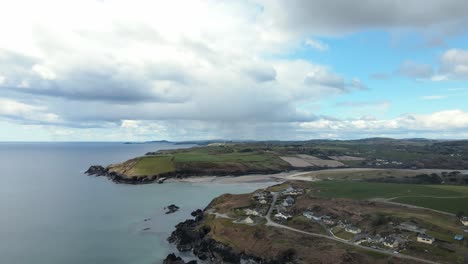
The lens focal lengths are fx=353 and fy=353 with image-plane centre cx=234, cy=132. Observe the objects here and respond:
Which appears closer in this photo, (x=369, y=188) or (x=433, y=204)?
(x=433, y=204)

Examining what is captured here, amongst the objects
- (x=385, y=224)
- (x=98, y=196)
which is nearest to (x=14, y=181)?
(x=98, y=196)

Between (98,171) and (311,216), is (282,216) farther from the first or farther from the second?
(98,171)

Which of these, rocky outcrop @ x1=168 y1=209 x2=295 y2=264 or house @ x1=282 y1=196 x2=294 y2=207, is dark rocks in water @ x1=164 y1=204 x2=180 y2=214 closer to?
rocky outcrop @ x1=168 y1=209 x2=295 y2=264

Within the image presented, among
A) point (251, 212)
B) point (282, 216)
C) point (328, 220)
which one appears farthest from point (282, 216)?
point (328, 220)

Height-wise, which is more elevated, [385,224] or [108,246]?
[385,224]

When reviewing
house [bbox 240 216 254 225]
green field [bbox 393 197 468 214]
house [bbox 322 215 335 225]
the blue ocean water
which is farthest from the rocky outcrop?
green field [bbox 393 197 468 214]

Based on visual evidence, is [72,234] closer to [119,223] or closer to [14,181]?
[119,223]

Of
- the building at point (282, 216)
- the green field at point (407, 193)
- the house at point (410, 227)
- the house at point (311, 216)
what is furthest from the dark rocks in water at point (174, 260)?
the green field at point (407, 193)
